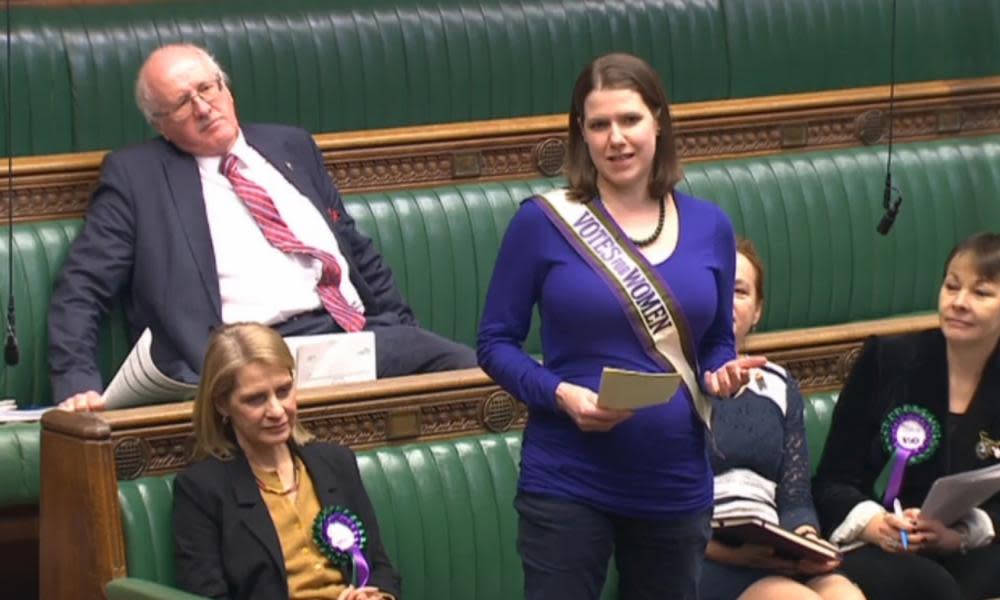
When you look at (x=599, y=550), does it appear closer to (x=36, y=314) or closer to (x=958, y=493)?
(x=958, y=493)

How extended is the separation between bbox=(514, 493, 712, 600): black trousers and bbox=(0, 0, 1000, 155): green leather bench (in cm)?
172

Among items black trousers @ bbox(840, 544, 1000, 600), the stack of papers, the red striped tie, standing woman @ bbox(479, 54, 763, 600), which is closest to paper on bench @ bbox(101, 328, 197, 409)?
the stack of papers

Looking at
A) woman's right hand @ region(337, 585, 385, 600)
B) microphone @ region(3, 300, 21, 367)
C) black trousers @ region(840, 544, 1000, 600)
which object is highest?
microphone @ region(3, 300, 21, 367)

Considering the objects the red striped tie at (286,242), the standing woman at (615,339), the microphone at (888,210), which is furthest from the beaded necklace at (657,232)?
the microphone at (888,210)

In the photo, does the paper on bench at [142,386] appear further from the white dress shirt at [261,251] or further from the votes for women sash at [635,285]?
the votes for women sash at [635,285]

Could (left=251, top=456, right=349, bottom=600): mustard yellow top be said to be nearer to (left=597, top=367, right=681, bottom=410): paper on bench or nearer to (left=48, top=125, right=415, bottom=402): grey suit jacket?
(left=48, top=125, right=415, bottom=402): grey suit jacket

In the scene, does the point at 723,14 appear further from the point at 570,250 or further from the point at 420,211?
the point at 570,250

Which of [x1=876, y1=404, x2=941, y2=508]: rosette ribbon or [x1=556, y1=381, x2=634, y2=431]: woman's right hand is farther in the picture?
[x1=876, y1=404, x2=941, y2=508]: rosette ribbon

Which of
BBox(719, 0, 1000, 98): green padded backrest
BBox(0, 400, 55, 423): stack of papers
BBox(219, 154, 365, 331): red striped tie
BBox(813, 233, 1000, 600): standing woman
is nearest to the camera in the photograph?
BBox(813, 233, 1000, 600): standing woman

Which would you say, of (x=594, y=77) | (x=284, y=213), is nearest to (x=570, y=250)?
(x=594, y=77)

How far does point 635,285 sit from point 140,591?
0.76 meters

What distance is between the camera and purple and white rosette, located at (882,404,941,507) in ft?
11.1

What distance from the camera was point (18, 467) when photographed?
3299 millimetres

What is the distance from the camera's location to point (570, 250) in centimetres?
266
